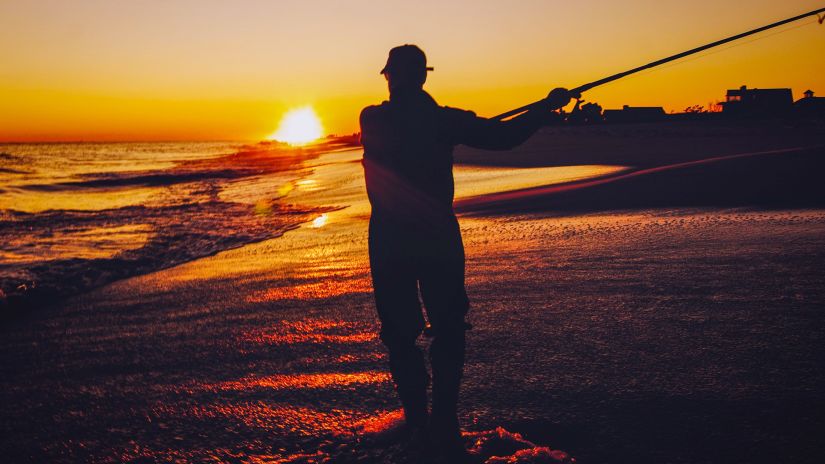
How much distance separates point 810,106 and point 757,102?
909cm

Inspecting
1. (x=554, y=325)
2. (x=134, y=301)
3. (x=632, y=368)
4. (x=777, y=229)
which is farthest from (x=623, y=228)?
(x=134, y=301)

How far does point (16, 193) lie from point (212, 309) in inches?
965

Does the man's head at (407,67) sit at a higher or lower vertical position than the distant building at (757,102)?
lower

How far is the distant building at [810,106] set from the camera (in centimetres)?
3836

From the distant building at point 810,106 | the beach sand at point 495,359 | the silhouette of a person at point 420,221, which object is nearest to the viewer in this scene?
the silhouette of a person at point 420,221

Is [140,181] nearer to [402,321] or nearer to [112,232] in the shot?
[112,232]

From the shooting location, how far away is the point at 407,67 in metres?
2.51

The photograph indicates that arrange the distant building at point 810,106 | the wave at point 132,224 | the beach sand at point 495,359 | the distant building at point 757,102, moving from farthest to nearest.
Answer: the distant building at point 757,102 → the distant building at point 810,106 → the wave at point 132,224 → the beach sand at point 495,359

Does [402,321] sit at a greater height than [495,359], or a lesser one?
greater

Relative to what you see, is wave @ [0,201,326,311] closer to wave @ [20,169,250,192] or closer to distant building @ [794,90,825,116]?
wave @ [20,169,250,192]

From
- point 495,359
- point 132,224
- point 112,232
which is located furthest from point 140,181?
point 495,359

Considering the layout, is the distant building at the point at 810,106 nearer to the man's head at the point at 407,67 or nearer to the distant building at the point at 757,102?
the distant building at the point at 757,102

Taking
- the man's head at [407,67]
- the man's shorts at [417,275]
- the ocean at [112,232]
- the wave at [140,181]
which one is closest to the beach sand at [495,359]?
the man's shorts at [417,275]

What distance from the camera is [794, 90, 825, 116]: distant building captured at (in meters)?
38.4
